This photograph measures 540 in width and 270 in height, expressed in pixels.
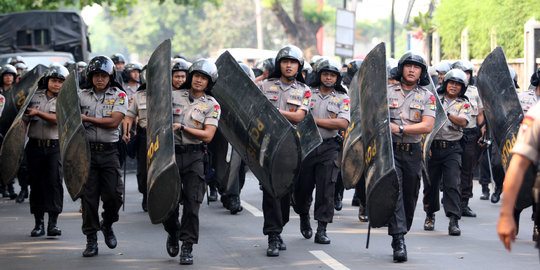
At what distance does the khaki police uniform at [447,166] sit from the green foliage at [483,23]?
27.8 feet

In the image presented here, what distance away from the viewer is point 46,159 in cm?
964

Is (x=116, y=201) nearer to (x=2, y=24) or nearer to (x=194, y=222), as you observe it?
(x=194, y=222)

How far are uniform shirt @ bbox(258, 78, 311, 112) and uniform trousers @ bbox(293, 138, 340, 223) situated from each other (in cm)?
57

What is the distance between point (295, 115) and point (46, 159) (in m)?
2.74

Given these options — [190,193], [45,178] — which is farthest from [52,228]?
[190,193]

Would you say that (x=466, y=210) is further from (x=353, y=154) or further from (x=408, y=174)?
(x=408, y=174)

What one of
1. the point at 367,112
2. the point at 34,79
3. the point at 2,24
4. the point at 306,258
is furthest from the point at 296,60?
the point at 2,24

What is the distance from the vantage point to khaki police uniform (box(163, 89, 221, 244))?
7.82 meters

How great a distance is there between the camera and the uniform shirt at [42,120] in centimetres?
959

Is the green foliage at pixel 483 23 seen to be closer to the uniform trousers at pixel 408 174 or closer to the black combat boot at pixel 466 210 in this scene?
the black combat boot at pixel 466 210

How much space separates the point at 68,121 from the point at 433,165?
13.0 feet

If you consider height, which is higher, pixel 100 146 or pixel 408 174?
pixel 100 146

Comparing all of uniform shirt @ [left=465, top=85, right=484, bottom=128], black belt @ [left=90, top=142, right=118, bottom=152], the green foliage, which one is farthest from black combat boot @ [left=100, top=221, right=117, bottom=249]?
the green foliage

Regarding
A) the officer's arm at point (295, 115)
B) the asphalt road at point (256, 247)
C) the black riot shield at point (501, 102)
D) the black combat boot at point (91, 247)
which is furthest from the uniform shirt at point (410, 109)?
the black combat boot at point (91, 247)
